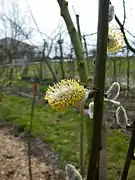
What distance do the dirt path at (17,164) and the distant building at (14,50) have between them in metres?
6.88

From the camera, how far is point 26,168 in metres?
4.18

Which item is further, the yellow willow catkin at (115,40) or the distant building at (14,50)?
the distant building at (14,50)

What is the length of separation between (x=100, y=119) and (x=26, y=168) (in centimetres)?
384

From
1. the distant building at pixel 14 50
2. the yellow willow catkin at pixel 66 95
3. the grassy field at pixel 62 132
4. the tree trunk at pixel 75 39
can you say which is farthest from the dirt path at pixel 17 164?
the distant building at pixel 14 50

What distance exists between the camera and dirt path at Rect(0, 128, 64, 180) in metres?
3.95

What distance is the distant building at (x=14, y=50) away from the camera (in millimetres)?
12859

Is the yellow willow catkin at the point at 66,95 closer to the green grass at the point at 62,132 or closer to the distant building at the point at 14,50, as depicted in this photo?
the green grass at the point at 62,132

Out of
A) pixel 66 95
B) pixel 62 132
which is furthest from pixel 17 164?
pixel 66 95

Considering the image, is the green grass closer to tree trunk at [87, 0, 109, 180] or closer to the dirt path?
the dirt path

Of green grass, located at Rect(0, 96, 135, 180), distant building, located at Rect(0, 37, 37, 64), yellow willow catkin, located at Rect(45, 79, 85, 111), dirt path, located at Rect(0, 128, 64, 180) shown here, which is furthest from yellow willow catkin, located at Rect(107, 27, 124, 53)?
distant building, located at Rect(0, 37, 37, 64)

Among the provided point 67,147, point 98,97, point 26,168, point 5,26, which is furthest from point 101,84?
point 5,26

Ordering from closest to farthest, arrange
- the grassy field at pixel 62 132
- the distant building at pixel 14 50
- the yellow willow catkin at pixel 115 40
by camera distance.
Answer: the yellow willow catkin at pixel 115 40 → the grassy field at pixel 62 132 → the distant building at pixel 14 50

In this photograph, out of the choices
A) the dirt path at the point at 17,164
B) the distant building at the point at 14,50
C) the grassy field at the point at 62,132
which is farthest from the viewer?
the distant building at the point at 14,50

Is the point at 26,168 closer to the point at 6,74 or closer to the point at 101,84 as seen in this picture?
the point at 101,84
